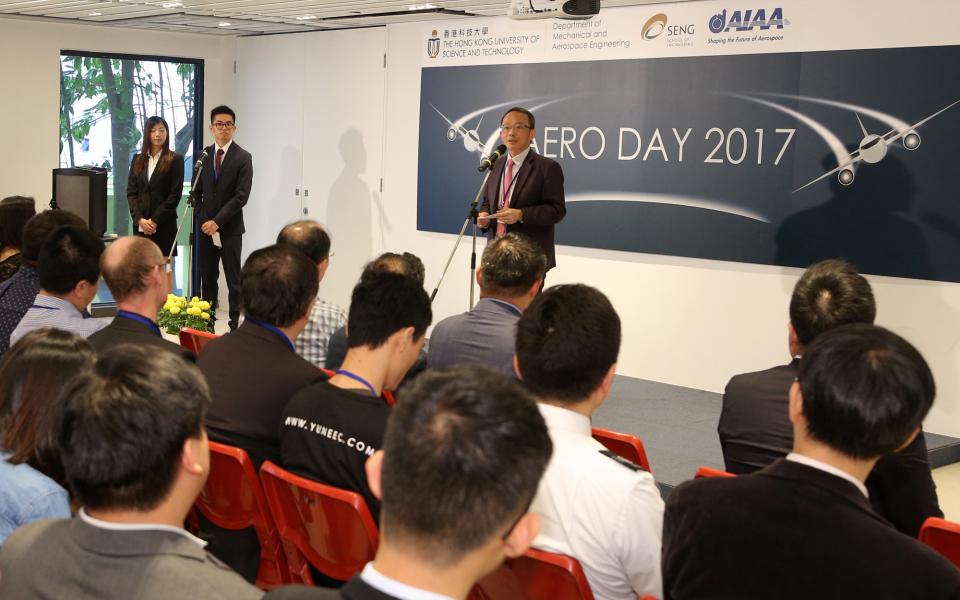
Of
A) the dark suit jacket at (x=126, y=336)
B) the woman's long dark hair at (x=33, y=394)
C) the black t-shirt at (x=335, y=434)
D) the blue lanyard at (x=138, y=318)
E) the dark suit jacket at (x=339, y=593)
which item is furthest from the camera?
the blue lanyard at (x=138, y=318)

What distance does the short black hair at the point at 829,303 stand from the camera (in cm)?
310

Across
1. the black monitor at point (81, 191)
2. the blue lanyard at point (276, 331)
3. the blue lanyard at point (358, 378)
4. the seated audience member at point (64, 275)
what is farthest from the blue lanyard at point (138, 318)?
the black monitor at point (81, 191)

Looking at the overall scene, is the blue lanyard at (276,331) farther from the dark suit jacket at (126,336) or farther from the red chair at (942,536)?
the red chair at (942,536)

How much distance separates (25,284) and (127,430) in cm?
310

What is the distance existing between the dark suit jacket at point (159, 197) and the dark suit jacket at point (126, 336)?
5671 millimetres

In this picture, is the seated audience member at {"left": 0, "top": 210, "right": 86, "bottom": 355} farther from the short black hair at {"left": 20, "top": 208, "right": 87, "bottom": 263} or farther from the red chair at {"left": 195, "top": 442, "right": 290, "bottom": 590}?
the red chair at {"left": 195, "top": 442, "right": 290, "bottom": 590}

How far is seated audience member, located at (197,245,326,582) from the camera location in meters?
2.94

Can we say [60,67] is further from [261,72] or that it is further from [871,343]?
[871,343]

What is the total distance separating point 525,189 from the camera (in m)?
6.61

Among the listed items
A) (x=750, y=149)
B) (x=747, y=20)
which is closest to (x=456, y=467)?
(x=750, y=149)

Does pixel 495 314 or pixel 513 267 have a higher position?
pixel 513 267

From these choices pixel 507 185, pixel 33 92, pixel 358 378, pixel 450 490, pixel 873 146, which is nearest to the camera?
pixel 450 490

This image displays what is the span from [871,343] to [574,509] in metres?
0.68

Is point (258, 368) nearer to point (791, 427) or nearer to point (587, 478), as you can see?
point (587, 478)
